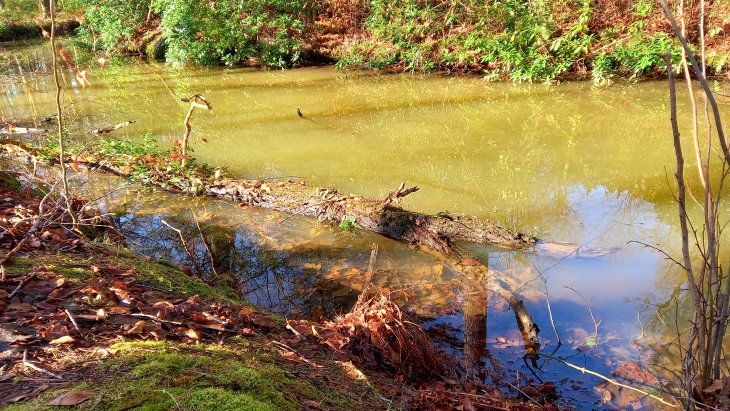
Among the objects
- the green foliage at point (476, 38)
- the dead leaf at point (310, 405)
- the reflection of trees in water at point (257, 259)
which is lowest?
the reflection of trees in water at point (257, 259)

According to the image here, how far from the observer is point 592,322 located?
434 centimetres

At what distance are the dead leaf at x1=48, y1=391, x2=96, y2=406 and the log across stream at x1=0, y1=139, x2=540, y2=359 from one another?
3.41 m

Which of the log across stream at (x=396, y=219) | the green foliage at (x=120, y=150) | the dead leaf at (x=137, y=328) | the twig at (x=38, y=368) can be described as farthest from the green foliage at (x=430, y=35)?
the twig at (x=38, y=368)

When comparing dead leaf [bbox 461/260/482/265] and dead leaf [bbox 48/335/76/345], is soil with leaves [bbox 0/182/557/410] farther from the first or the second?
dead leaf [bbox 461/260/482/265]

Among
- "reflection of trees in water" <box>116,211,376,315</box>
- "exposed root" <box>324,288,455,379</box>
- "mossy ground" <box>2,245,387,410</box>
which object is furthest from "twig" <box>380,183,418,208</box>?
"mossy ground" <box>2,245,387,410</box>

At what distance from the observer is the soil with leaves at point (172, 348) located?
1.93 metres

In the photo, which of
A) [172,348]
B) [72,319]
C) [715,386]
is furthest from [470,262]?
[72,319]

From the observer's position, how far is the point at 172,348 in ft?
7.82

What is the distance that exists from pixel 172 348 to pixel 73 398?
64cm

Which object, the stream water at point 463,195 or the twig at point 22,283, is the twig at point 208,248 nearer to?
the stream water at point 463,195

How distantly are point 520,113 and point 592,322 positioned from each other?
7.48 meters

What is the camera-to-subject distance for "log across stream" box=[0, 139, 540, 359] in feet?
16.7

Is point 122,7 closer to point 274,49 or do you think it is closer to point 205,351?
point 274,49

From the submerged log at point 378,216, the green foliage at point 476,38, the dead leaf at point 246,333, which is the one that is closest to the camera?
the dead leaf at point 246,333
